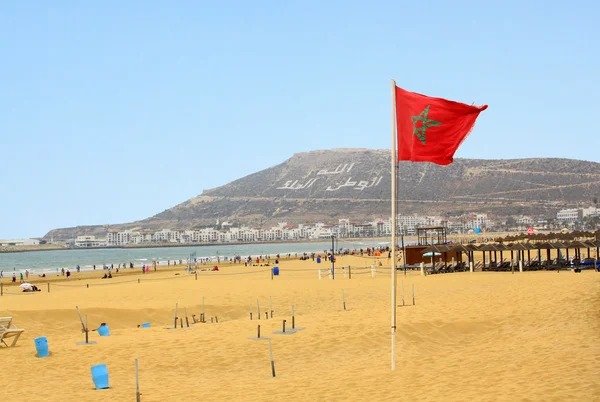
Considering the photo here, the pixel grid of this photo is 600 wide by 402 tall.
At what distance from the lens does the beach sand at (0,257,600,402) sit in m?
9.02

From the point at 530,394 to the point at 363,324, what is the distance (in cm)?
797

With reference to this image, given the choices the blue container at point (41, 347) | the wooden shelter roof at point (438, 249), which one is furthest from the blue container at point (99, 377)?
the wooden shelter roof at point (438, 249)

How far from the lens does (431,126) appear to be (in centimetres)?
937

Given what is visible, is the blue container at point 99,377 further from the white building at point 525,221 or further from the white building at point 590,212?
the white building at point 525,221

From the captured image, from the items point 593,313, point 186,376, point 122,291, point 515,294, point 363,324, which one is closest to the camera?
point 186,376

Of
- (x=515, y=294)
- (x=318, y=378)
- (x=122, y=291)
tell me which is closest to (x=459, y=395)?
(x=318, y=378)

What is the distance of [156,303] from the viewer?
24547 millimetres

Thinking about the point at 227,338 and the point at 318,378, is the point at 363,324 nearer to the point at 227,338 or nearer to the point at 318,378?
the point at 227,338

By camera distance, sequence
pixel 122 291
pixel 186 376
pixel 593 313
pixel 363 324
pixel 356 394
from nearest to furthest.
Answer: pixel 356 394 → pixel 186 376 → pixel 593 313 → pixel 363 324 → pixel 122 291

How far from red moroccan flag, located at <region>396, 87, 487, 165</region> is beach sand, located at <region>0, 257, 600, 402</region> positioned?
343 centimetres

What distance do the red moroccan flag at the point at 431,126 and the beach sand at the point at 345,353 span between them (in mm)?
3425

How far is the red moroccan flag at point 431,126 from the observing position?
30.3 feet

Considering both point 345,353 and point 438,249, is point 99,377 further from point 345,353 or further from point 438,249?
point 438,249

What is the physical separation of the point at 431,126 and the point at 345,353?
601cm
